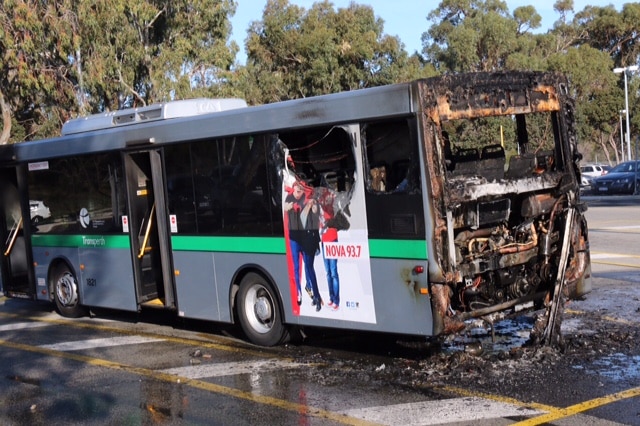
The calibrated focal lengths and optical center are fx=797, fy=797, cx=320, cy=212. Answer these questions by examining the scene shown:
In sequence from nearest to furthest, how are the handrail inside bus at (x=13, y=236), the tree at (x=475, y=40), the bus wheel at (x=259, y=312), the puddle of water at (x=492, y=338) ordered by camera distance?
the puddle of water at (x=492, y=338)
the bus wheel at (x=259, y=312)
the handrail inside bus at (x=13, y=236)
the tree at (x=475, y=40)

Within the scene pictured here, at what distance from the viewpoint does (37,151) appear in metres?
12.8

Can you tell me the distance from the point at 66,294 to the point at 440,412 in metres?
8.15

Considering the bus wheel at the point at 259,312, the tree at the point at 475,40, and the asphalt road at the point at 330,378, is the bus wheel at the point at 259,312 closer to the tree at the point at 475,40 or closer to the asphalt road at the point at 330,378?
the asphalt road at the point at 330,378

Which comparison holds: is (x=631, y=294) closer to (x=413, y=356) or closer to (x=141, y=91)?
(x=413, y=356)

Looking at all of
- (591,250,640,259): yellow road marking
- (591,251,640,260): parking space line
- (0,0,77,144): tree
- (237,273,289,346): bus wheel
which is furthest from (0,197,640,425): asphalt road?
(0,0,77,144): tree

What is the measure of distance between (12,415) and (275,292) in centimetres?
313

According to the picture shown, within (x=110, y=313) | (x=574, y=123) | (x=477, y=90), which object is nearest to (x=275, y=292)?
(x=477, y=90)

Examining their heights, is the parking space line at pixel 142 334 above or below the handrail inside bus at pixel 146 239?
below

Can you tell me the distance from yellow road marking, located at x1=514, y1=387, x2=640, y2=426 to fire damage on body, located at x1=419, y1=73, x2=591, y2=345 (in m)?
1.36

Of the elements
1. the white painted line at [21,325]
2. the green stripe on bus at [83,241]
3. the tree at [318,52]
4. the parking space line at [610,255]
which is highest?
the tree at [318,52]

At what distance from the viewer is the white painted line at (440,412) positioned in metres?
6.32

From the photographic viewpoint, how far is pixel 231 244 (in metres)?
9.70

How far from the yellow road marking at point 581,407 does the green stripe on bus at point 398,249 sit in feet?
6.14

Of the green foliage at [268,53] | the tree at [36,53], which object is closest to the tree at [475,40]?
the green foliage at [268,53]
